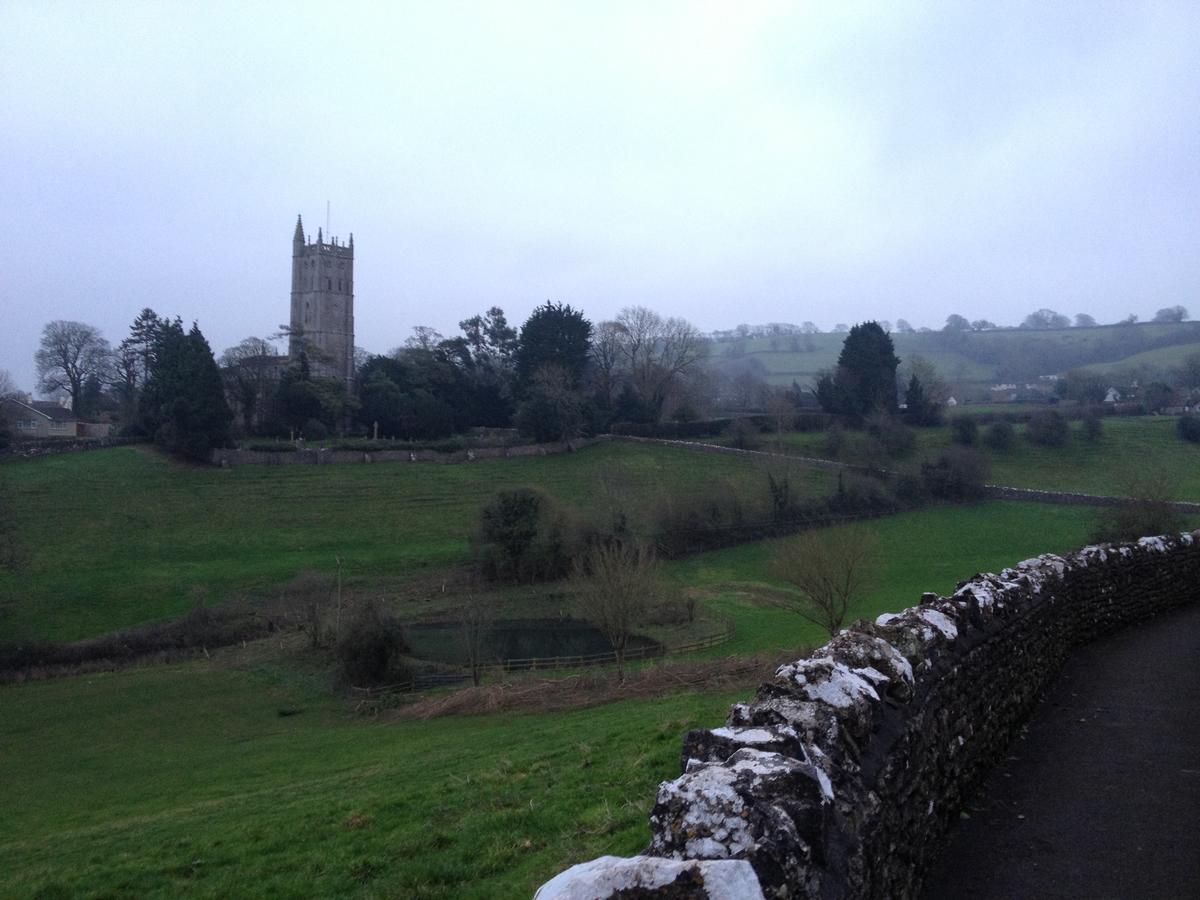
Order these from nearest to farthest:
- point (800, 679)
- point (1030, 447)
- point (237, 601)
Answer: point (800, 679) → point (237, 601) → point (1030, 447)

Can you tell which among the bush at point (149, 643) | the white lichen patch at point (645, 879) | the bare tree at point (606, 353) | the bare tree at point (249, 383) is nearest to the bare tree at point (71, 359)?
the bare tree at point (249, 383)

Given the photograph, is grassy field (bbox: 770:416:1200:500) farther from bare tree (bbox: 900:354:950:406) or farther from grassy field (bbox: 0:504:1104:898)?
grassy field (bbox: 0:504:1104:898)

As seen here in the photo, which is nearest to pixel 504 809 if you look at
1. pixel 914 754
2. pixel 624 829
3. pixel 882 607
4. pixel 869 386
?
pixel 624 829

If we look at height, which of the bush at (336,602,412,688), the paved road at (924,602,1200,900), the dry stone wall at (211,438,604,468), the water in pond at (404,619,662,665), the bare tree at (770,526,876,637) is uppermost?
the paved road at (924,602,1200,900)

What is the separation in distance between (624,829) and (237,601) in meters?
37.2

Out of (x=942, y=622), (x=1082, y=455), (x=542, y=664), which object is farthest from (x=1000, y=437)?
(x=942, y=622)

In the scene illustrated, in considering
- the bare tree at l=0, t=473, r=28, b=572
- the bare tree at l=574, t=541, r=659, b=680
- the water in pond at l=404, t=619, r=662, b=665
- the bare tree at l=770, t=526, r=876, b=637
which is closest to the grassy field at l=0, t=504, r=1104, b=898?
the bare tree at l=770, t=526, r=876, b=637

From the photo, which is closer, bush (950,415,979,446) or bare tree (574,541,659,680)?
bare tree (574,541,659,680)

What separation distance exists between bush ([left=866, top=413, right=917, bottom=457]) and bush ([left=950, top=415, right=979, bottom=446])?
12.0ft

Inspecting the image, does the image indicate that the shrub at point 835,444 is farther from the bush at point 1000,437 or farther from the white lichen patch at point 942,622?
the white lichen patch at point 942,622

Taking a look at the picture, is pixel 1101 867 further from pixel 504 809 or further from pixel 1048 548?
pixel 1048 548

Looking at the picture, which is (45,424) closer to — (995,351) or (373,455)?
(373,455)

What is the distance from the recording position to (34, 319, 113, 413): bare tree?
87812 mm

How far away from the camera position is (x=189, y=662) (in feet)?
108
